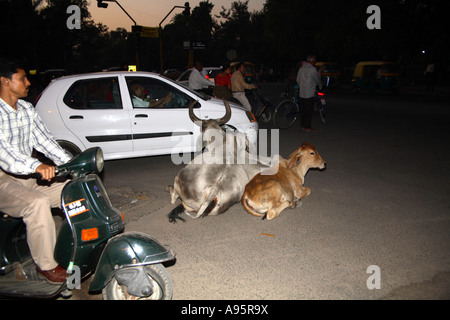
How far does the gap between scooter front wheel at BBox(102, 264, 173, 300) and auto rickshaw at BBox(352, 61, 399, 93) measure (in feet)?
89.7

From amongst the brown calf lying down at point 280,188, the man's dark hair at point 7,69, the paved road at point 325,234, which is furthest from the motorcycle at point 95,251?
the brown calf lying down at point 280,188

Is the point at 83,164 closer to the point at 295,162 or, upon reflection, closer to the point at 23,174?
the point at 23,174

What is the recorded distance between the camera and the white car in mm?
6777

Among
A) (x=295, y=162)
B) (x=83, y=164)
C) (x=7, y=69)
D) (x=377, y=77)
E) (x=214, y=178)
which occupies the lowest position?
(x=214, y=178)

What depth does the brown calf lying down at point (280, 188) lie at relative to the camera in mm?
4977

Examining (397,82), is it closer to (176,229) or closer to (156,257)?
(176,229)

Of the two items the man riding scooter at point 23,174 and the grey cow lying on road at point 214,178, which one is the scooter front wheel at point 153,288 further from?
the grey cow lying on road at point 214,178

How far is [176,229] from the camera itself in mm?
4852

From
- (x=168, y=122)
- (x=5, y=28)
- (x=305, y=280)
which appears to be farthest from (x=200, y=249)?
(x=5, y=28)

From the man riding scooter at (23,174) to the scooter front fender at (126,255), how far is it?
1.68 ft

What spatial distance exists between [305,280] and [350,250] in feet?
2.88

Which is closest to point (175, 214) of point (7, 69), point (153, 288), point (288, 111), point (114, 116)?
point (153, 288)

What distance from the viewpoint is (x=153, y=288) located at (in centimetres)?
293

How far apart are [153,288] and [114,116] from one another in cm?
466
